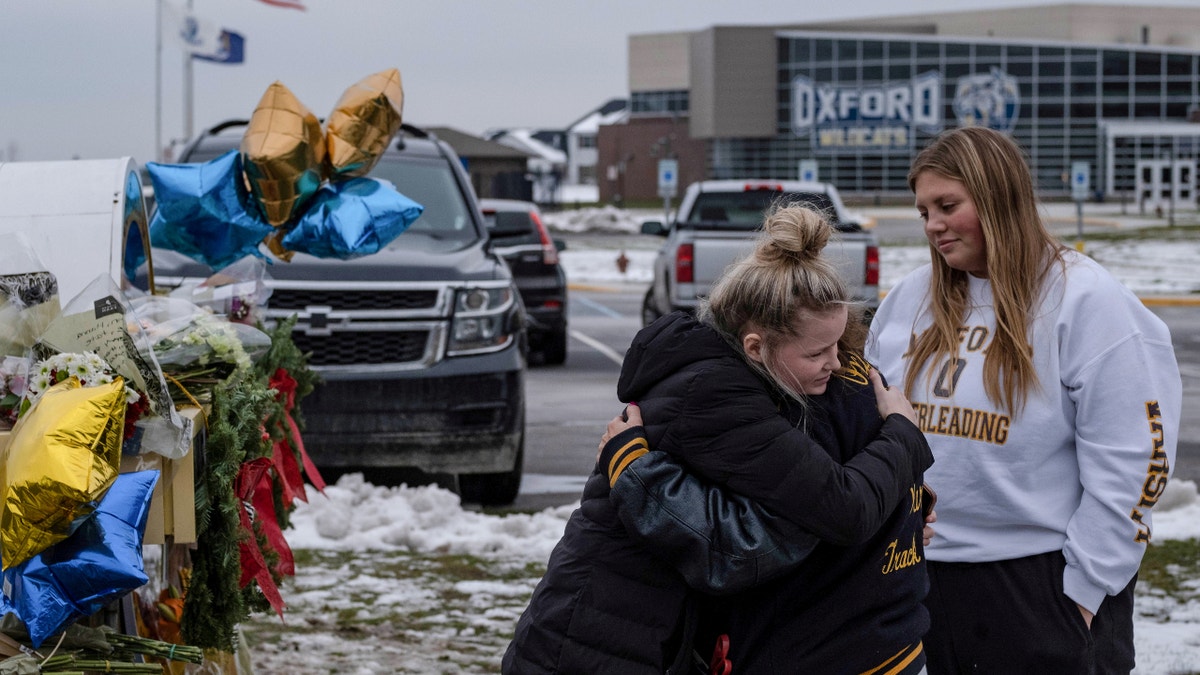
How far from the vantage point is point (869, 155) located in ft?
235

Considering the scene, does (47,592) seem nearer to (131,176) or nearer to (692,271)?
(131,176)

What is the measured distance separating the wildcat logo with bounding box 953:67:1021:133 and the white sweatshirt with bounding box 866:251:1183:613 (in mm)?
68036

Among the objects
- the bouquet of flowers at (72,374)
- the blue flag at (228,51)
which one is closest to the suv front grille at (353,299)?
the bouquet of flowers at (72,374)

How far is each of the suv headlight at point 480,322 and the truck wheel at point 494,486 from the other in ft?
2.01

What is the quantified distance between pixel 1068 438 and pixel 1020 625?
391 mm

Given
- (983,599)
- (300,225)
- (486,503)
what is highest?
(300,225)

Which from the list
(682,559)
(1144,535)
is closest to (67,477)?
(682,559)

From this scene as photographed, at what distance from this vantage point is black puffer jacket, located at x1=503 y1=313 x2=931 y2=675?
2314 millimetres

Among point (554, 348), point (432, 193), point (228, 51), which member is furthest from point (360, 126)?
point (228, 51)

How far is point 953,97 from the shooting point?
2731 inches

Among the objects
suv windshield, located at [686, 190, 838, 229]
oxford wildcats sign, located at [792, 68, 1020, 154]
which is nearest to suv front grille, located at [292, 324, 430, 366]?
suv windshield, located at [686, 190, 838, 229]

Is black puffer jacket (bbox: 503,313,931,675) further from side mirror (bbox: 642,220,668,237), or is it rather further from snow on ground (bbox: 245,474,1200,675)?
side mirror (bbox: 642,220,668,237)

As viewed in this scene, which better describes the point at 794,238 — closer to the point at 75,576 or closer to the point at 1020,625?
the point at 1020,625

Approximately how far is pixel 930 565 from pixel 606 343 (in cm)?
1410
